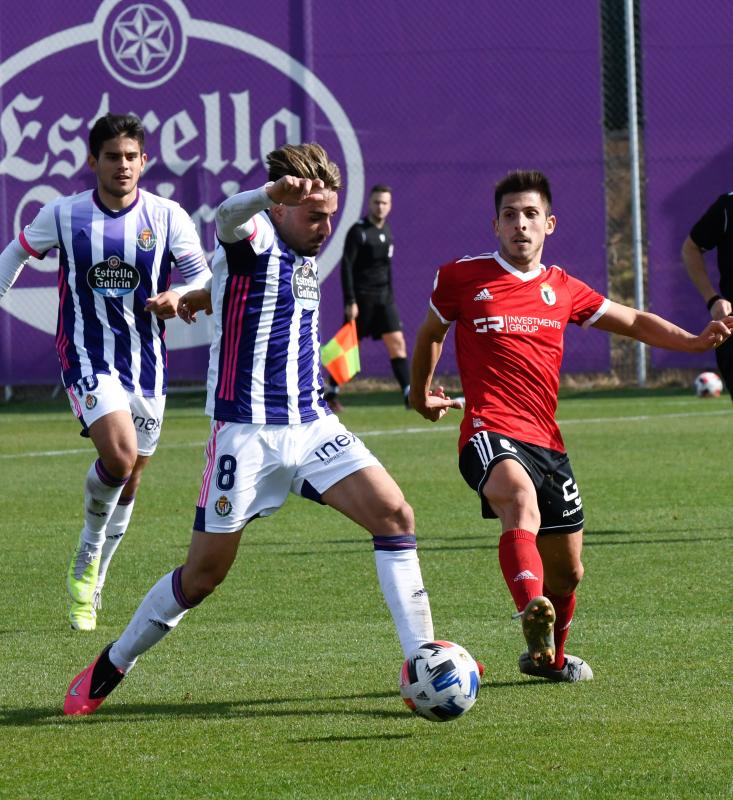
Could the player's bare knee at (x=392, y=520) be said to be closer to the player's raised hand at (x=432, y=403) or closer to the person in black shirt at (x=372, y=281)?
the player's raised hand at (x=432, y=403)

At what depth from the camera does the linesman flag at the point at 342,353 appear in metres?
17.7

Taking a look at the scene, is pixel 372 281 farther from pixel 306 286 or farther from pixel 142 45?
pixel 306 286

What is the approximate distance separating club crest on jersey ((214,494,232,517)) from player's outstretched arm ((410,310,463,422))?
44.6 inches

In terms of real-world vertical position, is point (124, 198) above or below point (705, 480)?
above

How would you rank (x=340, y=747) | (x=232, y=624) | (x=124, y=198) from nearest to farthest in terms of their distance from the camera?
1. (x=340, y=747)
2. (x=232, y=624)
3. (x=124, y=198)

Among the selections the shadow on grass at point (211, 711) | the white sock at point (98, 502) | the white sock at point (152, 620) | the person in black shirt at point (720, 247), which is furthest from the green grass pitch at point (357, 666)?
the person in black shirt at point (720, 247)

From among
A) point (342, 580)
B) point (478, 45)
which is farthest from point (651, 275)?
point (342, 580)

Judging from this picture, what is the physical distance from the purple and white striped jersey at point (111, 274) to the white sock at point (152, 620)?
2.03 meters

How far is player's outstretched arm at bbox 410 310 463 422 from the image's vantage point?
6156mm

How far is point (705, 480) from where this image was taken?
37.4 ft

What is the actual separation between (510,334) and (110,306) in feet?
7.16

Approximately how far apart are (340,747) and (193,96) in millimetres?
15980

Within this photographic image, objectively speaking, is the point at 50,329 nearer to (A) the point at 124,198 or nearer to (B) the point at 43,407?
(B) the point at 43,407

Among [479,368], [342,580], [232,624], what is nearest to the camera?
[479,368]
